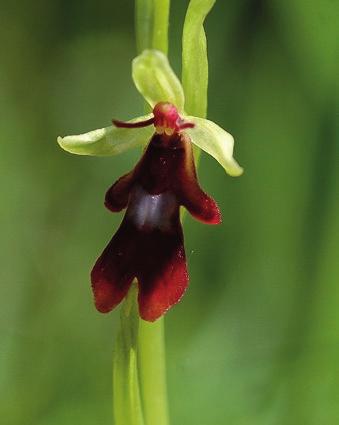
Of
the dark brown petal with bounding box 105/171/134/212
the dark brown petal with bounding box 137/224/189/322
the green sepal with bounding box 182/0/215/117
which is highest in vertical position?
the green sepal with bounding box 182/0/215/117

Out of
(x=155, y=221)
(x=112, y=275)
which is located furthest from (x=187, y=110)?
(x=112, y=275)

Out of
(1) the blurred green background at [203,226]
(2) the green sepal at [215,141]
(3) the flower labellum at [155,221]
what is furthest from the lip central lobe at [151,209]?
(1) the blurred green background at [203,226]

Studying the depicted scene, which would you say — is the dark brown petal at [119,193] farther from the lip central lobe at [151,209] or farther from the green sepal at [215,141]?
the green sepal at [215,141]

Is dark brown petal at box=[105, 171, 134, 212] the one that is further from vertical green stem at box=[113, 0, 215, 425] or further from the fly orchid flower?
vertical green stem at box=[113, 0, 215, 425]

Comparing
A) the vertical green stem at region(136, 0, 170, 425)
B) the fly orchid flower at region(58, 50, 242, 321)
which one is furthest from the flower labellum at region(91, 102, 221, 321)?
the vertical green stem at region(136, 0, 170, 425)

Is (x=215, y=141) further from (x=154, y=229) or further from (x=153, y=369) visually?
(x=153, y=369)

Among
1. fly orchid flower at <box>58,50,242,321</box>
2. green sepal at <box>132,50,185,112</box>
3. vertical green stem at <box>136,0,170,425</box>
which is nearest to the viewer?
green sepal at <box>132,50,185,112</box>

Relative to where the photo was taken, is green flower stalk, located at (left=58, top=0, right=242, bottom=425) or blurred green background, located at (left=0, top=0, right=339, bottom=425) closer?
green flower stalk, located at (left=58, top=0, right=242, bottom=425)
